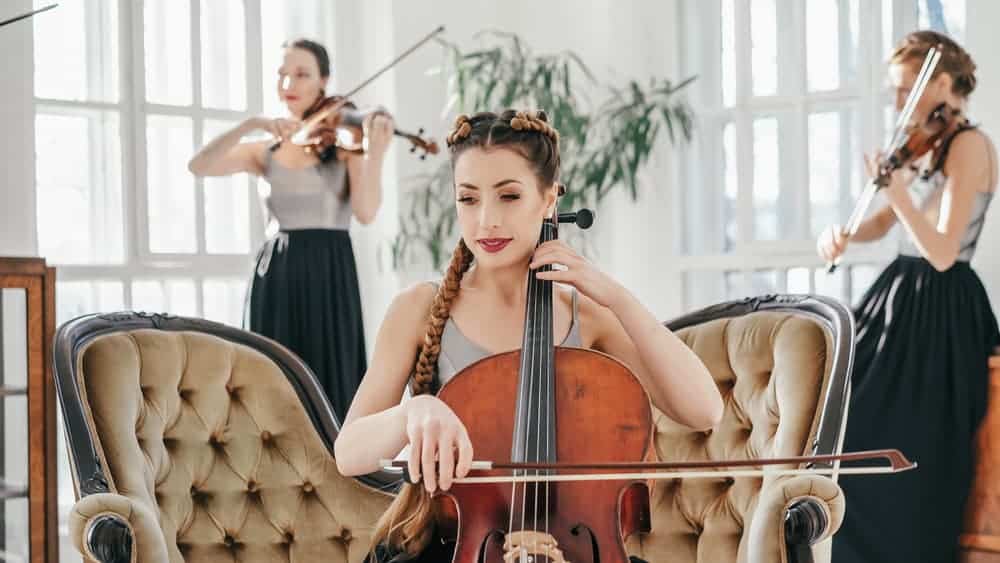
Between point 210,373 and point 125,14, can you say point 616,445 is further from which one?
point 125,14

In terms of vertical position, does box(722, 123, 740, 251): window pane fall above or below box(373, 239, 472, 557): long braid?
above

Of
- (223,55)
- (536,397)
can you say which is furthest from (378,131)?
(536,397)

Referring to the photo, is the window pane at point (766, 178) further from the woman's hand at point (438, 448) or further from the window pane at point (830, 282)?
the woman's hand at point (438, 448)

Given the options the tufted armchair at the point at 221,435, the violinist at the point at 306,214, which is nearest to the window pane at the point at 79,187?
the violinist at the point at 306,214

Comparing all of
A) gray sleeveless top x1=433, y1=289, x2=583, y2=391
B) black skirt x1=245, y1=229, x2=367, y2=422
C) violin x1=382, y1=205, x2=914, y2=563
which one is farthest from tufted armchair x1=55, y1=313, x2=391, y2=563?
black skirt x1=245, y1=229, x2=367, y2=422

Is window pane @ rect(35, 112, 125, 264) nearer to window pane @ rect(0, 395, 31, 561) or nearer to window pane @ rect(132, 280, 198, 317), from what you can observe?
window pane @ rect(132, 280, 198, 317)

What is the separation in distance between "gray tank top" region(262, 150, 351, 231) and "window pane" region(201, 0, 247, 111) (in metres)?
0.78

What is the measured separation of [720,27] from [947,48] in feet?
4.36

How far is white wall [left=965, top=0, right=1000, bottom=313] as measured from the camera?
11.6ft

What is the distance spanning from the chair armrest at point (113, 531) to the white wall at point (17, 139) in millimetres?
1681

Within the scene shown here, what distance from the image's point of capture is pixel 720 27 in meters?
4.45

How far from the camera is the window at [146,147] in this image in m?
3.74

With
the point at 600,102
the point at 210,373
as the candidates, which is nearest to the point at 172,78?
the point at 600,102

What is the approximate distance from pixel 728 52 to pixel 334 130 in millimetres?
1640
